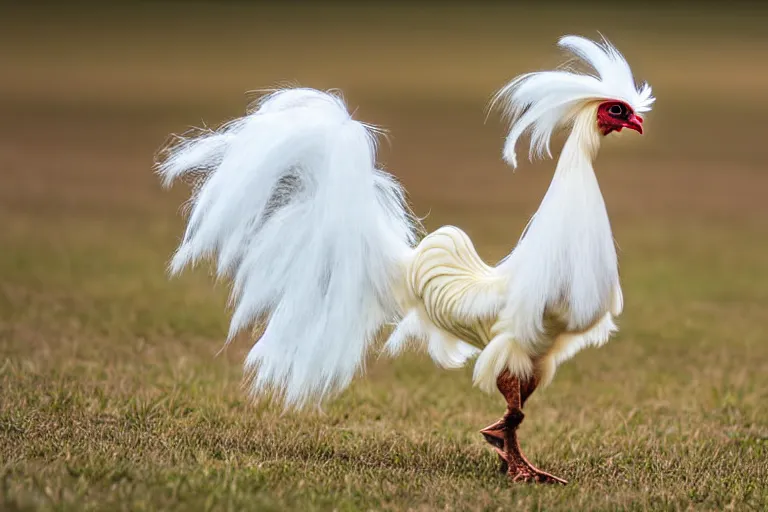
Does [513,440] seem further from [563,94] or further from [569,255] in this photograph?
[563,94]

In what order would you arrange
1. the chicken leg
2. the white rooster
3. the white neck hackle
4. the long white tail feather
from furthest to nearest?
the chicken leg, the long white tail feather, the white rooster, the white neck hackle

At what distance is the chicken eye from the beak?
54mm

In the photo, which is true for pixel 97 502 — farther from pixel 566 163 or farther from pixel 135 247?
pixel 135 247

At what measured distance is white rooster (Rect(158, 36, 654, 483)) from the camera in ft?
18.4

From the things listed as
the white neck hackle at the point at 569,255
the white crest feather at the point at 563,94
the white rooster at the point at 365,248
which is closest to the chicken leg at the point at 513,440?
the white rooster at the point at 365,248

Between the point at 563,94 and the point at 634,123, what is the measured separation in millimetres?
392

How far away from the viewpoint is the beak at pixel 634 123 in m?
5.66

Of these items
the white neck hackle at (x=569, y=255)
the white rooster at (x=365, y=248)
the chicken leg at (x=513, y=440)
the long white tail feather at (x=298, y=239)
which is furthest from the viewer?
the chicken leg at (x=513, y=440)

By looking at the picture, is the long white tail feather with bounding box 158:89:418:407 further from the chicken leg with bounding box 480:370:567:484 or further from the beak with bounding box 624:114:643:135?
the beak with bounding box 624:114:643:135

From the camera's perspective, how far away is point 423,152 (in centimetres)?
2622

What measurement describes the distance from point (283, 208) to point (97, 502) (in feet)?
5.96

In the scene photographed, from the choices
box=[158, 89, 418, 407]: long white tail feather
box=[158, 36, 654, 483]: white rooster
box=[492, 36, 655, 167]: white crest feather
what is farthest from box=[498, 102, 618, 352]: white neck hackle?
box=[158, 89, 418, 407]: long white tail feather

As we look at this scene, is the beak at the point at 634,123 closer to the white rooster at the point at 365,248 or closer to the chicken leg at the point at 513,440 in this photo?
the white rooster at the point at 365,248

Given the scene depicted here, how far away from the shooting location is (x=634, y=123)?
5.66 metres
